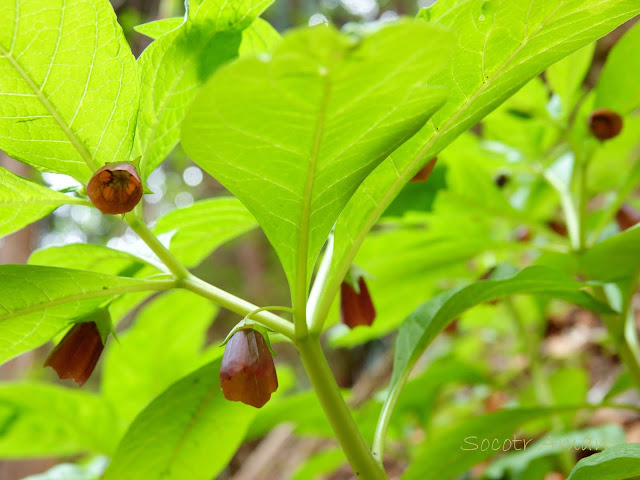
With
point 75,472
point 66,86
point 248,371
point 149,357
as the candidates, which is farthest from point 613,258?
point 75,472

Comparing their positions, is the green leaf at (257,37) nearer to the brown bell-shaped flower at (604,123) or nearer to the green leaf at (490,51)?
the green leaf at (490,51)

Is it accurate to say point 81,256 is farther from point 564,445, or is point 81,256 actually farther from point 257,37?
point 564,445

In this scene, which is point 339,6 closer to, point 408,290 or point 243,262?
point 243,262

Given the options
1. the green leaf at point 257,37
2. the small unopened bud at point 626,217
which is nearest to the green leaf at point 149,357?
the green leaf at point 257,37

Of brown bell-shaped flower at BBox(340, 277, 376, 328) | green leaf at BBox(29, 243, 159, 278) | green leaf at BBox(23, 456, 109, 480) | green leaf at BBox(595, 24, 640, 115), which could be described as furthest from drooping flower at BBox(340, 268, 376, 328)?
green leaf at BBox(23, 456, 109, 480)

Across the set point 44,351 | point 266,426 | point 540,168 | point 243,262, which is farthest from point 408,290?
point 243,262

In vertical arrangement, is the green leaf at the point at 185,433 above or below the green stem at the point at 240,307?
below
